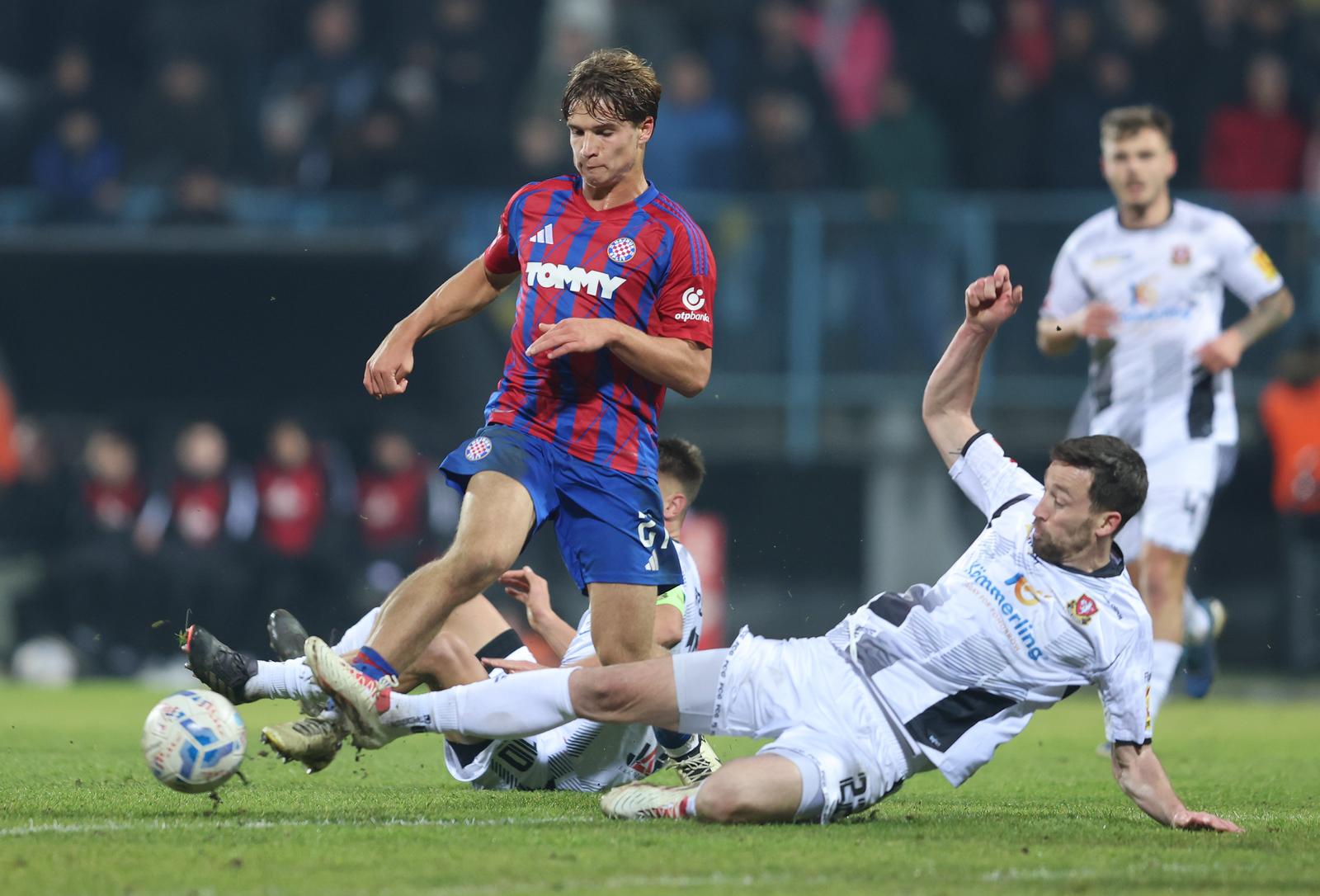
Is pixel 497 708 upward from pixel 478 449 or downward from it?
downward

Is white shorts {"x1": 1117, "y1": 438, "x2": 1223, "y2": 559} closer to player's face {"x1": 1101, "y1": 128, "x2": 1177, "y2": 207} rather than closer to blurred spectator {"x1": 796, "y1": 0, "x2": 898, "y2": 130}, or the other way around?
player's face {"x1": 1101, "y1": 128, "x2": 1177, "y2": 207}

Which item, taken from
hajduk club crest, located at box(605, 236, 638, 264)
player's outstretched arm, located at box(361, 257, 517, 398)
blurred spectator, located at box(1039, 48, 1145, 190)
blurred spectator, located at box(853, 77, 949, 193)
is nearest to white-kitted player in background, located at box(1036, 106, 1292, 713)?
hajduk club crest, located at box(605, 236, 638, 264)

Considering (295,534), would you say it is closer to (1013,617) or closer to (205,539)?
(205,539)

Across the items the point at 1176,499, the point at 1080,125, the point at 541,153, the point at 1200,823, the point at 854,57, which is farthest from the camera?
the point at 854,57

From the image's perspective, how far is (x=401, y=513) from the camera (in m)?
14.3

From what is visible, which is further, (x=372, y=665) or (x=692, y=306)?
(x=692, y=306)

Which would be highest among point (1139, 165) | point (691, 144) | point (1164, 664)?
point (691, 144)

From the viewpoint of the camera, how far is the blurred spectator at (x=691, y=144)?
15344mm

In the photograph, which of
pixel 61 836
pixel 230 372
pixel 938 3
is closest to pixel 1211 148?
pixel 938 3

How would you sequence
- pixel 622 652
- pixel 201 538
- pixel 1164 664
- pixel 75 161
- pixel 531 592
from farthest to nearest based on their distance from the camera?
pixel 75 161
pixel 201 538
pixel 1164 664
pixel 531 592
pixel 622 652

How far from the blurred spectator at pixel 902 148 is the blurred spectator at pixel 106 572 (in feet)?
20.9

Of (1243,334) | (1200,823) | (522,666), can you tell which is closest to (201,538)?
(1243,334)

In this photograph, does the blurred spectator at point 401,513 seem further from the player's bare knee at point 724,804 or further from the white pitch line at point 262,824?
the player's bare knee at point 724,804

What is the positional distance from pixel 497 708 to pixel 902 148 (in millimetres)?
10720
